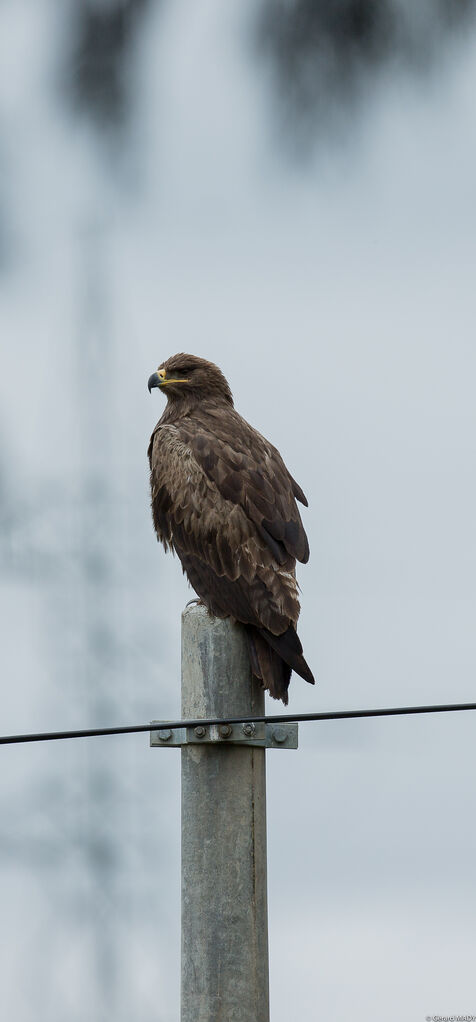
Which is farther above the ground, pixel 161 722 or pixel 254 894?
pixel 161 722

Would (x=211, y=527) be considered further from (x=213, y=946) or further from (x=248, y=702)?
(x=213, y=946)

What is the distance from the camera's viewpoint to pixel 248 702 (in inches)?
177

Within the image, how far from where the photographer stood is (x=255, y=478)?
5.79m

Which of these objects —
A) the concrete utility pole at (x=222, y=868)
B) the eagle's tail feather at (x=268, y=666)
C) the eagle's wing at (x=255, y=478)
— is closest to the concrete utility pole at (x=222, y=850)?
the concrete utility pole at (x=222, y=868)

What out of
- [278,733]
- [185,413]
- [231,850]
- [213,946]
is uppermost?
[185,413]

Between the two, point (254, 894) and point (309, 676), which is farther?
point (309, 676)

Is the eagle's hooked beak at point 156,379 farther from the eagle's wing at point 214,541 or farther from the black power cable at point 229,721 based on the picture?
the black power cable at point 229,721

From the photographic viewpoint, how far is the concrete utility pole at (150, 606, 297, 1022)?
4.16 metres

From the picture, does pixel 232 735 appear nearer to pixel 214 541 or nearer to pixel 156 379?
pixel 214 541

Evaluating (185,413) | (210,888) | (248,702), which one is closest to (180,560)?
(185,413)

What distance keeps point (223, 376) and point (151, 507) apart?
896 mm

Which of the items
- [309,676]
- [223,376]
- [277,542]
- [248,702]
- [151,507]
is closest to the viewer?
[248,702]

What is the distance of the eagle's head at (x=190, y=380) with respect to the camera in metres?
6.61

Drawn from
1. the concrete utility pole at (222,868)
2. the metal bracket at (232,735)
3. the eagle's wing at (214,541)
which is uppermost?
the eagle's wing at (214,541)
